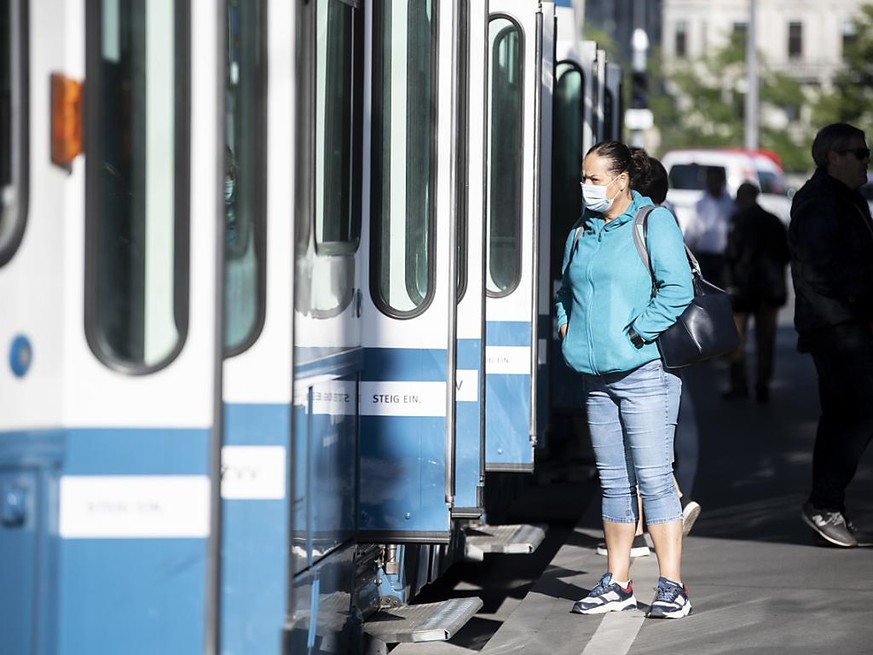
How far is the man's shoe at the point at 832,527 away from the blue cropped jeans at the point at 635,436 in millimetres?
1801

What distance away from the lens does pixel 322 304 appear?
18.7 feet

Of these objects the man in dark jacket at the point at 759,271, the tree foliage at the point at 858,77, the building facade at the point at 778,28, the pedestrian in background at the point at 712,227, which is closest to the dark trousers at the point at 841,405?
the man in dark jacket at the point at 759,271

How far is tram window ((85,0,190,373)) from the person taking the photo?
4094 mm

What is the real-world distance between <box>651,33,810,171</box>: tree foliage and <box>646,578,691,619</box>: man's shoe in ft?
186

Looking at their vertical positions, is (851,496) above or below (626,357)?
below

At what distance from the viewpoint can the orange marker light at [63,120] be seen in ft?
13.3

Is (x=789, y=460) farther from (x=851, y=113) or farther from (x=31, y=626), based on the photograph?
(x=851, y=113)

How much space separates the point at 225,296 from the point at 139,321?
8.0 inches

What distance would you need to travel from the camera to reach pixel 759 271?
15.7 meters

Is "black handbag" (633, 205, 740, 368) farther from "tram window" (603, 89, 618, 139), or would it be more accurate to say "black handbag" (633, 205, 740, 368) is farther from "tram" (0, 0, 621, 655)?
"tram window" (603, 89, 618, 139)

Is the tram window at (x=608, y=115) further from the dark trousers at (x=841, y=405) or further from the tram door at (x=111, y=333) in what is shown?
the tram door at (x=111, y=333)

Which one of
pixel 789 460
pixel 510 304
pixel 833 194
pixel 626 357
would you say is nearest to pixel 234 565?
pixel 626 357

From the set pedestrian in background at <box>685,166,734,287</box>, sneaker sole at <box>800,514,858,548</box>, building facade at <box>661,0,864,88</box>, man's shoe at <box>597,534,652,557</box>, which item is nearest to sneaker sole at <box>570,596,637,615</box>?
man's shoe at <box>597,534,652,557</box>

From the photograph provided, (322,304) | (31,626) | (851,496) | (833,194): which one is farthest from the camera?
(851,496)
